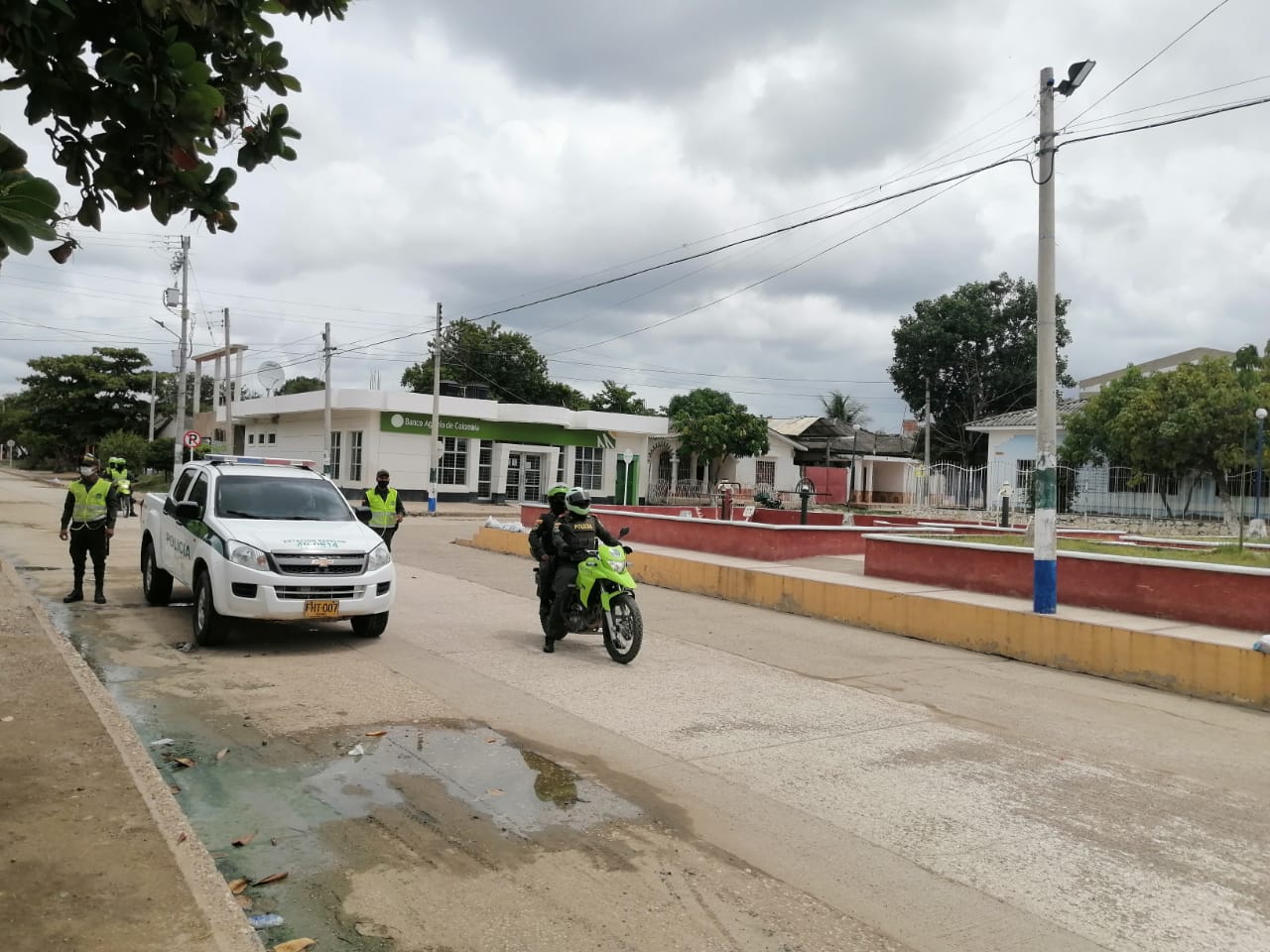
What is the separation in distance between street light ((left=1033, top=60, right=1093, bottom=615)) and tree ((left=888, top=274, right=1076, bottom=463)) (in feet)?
143

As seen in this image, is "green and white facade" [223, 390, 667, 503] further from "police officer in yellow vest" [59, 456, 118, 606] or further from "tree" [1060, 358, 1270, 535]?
"police officer in yellow vest" [59, 456, 118, 606]

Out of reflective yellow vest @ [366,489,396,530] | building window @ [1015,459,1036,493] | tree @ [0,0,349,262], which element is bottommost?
reflective yellow vest @ [366,489,396,530]

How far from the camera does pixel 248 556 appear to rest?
29.1 feet

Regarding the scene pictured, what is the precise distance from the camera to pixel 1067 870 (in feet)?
15.0

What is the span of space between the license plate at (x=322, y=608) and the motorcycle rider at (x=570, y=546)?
201 centimetres

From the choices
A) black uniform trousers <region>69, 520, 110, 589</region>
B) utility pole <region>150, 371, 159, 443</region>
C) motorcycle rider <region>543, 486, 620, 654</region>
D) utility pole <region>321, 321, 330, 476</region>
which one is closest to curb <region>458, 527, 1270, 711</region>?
motorcycle rider <region>543, 486, 620, 654</region>

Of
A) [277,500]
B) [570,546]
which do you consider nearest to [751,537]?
[570,546]

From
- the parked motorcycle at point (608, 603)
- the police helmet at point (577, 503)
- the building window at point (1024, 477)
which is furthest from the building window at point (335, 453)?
the parked motorcycle at point (608, 603)

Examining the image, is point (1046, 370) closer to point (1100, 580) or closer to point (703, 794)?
point (1100, 580)

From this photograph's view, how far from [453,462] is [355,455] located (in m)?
4.08

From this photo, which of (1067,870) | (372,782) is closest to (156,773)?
(372,782)

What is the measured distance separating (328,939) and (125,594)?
33.3 ft

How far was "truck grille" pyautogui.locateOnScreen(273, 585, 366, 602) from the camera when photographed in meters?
8.84

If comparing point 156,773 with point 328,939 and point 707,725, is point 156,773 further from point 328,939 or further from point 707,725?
point 707,725
